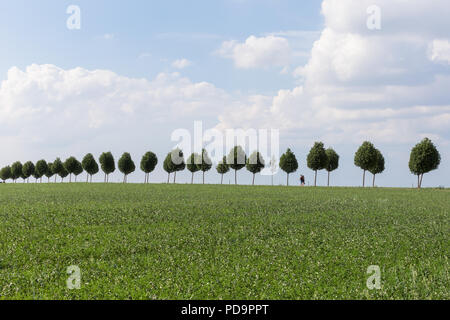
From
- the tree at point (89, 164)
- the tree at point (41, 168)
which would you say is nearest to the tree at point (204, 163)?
the tree at point (89, 164)

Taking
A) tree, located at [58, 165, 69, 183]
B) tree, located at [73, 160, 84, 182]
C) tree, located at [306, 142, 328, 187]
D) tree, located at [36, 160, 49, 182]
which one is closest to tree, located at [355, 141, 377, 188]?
tree, located at [306, 142, 328, 187]

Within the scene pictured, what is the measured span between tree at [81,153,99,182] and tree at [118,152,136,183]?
27.6ft

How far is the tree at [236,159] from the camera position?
4321 inches

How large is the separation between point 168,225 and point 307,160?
3030 inches

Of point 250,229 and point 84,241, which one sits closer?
point 84,241

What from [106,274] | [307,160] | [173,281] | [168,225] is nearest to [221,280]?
[173,281]

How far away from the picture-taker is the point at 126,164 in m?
114

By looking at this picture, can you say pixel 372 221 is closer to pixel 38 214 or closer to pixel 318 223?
pixel 318 223

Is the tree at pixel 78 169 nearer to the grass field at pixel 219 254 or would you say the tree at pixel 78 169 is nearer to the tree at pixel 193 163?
the tree at pixel 193 163

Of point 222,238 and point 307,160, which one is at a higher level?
Answer: point 307,160
